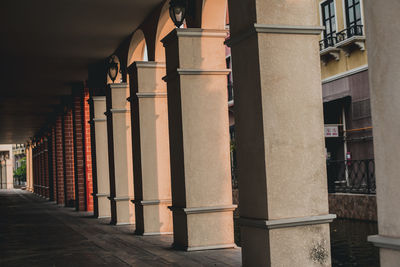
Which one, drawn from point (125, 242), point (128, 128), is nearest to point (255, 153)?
point (125, 242)

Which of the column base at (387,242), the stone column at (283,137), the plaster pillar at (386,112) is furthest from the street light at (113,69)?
the column base at (387,242)

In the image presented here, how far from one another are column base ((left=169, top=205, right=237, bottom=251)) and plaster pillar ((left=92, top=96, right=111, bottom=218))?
687cm

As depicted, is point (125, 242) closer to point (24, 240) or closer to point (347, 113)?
→ point (24, 240)

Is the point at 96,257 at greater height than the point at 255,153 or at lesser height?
lesser

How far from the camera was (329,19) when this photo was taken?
22.7 m

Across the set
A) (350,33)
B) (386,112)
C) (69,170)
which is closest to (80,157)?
(69,170)

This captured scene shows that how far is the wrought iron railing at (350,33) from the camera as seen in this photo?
68.1ft

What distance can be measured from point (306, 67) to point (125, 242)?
4.67 metres

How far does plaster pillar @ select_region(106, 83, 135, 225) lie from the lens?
11938 millimetres

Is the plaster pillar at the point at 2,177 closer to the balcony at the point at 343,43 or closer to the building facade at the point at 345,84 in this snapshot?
the building facade at the point at 345,84

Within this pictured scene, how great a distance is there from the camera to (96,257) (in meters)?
7.40

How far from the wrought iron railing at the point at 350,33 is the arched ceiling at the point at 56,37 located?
1006 centimetres

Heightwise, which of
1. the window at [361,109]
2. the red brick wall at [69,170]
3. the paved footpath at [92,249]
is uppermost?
the window at [361,109]

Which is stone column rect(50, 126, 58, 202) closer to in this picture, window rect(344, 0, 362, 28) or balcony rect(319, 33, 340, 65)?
balcony rect(319, 33, 340, 65)
